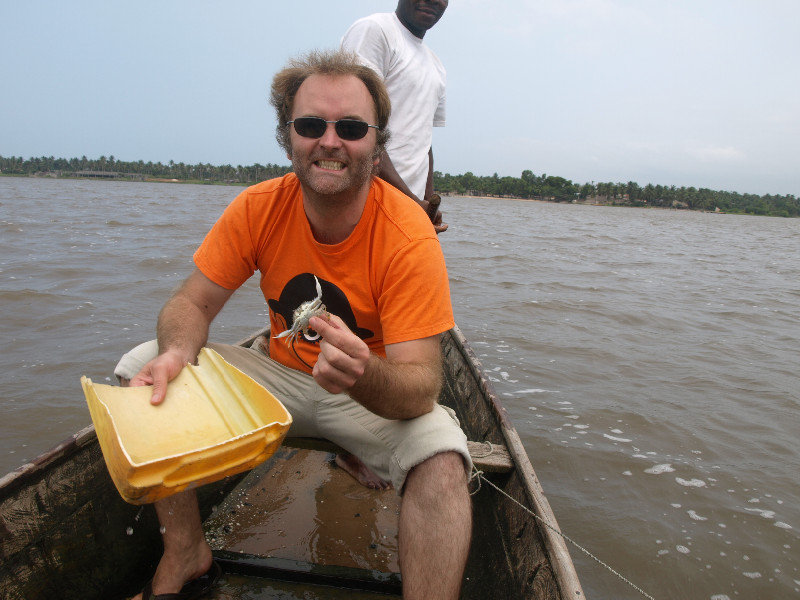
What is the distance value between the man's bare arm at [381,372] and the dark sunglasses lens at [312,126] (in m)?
0.96

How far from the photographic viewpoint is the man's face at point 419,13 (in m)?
3.50

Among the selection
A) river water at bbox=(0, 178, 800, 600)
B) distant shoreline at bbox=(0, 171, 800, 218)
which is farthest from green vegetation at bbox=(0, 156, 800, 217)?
river water at bbox=(0, 178, 800, 600)

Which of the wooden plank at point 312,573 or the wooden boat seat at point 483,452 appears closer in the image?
the wooden plank at point 312,573

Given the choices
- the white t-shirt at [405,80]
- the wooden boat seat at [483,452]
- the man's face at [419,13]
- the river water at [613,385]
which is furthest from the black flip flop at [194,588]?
the man's face at [419,13]

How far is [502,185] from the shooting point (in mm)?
115188

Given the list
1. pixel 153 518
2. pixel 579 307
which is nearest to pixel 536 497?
pixel 153 518

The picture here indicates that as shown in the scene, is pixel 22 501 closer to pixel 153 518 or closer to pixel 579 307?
pixel 153 518

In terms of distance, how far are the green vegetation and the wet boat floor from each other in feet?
346

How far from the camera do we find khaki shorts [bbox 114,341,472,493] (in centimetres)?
199

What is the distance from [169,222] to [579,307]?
15.8 metres

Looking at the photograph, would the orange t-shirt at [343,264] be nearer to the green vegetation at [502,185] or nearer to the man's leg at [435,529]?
the man's leg at [435,529]

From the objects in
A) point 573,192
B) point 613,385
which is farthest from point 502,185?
point 613,385

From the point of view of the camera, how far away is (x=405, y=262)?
215 cm

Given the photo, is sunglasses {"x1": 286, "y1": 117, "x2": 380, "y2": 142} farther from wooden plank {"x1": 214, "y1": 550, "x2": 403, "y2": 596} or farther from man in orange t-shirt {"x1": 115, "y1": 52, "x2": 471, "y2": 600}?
wooden plank {"x1": 214, "y1": 550, "x2": 403, "y2": 596}
